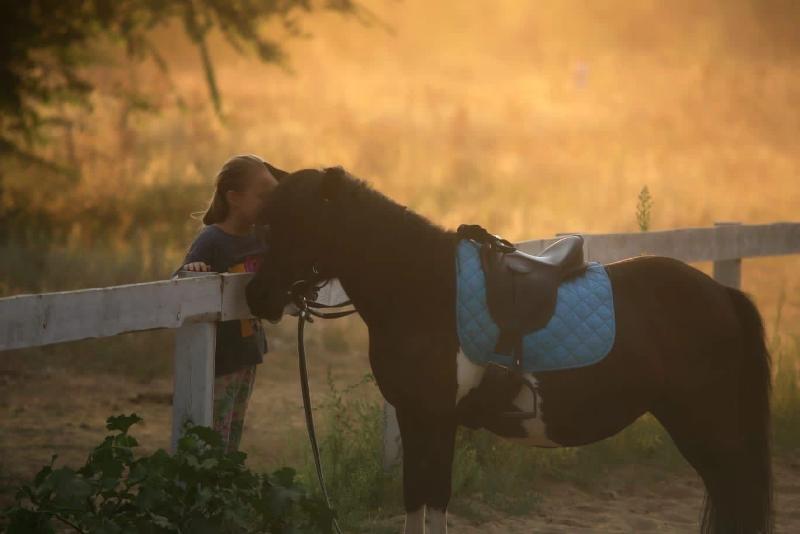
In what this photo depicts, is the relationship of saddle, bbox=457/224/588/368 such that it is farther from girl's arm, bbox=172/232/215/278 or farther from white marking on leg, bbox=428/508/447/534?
girl's arm, bbox=172/232/215/278

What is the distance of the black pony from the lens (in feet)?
13.9

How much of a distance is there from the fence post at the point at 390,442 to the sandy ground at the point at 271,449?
0.39 m

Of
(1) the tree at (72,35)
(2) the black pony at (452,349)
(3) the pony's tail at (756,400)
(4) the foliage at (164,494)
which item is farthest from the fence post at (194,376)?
(1) the tree at (72,35)

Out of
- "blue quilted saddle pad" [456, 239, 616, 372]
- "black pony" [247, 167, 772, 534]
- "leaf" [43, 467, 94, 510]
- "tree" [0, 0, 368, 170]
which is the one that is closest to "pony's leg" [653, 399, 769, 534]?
"black pony" [247, 167, 772, 534]

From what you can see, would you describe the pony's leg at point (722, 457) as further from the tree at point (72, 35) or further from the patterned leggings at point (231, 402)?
the tree at point (72, 35)

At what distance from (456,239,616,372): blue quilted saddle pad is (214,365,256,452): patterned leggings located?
116cm

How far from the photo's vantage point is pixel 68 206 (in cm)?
1487

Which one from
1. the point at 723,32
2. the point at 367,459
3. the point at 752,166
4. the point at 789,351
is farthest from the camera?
the point at 723,32

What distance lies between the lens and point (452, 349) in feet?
14.1

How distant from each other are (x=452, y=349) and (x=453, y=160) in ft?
63.6

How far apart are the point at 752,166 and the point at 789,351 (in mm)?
15738

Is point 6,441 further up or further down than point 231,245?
further down

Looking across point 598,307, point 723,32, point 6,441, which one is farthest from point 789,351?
point 723,32

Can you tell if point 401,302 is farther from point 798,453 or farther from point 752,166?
point 752,166
